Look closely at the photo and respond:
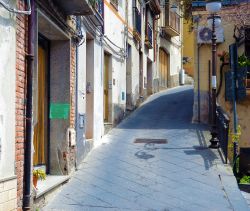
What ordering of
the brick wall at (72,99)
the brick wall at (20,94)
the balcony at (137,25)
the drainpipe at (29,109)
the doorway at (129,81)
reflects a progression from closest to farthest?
the brick wall at (20,94)
the drainpipe at (29,109)
the brick wall at (72,99)
the doorway at (129,81)
the balcony at (137,25)

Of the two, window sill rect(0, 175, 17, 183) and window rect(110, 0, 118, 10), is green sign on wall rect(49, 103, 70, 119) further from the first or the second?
window rect(110, 0, 118, 10)

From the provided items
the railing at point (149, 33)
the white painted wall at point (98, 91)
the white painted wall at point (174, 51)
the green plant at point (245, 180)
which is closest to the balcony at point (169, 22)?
the white painted wall at point (174, 51)

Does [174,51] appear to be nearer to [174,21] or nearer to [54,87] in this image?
[174,21]

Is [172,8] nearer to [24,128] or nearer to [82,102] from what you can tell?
[82,102]

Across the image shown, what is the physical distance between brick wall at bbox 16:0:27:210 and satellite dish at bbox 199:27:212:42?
9.05 m

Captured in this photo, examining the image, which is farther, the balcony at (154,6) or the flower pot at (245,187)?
the balcony at (154,6)

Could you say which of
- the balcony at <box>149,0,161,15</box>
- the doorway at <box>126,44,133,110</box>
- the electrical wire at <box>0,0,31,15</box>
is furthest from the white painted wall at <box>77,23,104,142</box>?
the balcony at <box>149,0,161,15</box>

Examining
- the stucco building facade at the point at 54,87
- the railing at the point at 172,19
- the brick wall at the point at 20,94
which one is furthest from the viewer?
the railing at the point at 172,19

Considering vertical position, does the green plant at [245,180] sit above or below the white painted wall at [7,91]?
below

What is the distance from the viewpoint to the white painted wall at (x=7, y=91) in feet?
18.2

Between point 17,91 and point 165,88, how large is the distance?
2068cm

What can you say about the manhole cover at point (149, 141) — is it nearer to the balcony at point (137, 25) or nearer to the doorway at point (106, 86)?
the doorway at point (106, 86)

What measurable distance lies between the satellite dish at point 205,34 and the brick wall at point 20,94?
9046 millimetres

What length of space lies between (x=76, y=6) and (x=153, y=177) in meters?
3.67
